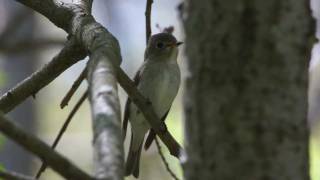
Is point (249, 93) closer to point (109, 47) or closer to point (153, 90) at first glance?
point (109, 47)

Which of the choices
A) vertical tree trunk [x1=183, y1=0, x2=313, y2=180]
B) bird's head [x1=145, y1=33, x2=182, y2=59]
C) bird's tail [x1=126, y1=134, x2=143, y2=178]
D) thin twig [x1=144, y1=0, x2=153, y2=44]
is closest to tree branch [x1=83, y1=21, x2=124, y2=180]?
vertical tree trunk [x1=183, y1=0, x2=313, y2=180]

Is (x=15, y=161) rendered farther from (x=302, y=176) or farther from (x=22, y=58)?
(x=302, y=176)

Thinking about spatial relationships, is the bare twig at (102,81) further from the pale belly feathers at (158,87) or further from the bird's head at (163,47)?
the bird's head at (163,47)

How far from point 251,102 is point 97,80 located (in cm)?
59

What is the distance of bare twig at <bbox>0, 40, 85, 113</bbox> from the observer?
2.82 meters

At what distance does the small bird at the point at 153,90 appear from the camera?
4.90 m

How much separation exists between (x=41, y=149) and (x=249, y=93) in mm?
445

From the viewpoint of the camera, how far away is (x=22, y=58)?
8.97 m

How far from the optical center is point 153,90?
493 cm

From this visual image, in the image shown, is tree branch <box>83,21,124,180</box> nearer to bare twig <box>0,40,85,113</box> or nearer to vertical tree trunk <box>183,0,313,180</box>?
vertical tree trunk <box>183,0,313,180</box>

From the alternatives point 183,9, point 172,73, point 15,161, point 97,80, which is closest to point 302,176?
point 183,9

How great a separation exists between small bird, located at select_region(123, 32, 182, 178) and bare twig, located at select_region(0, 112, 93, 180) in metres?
3.15

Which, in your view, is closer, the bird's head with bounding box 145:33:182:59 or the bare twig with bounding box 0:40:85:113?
the bare twig with bounding box 0:40:85:113

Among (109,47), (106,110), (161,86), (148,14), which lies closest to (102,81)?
(106,110)
